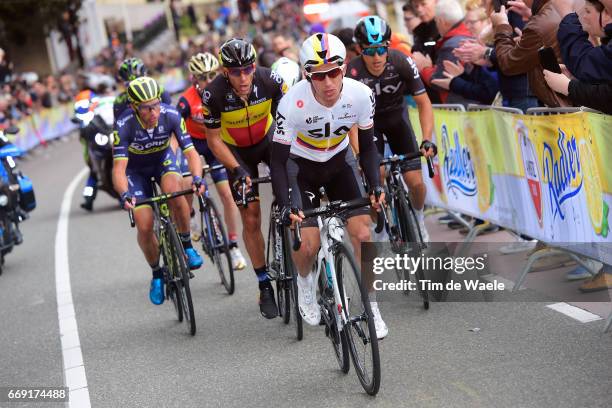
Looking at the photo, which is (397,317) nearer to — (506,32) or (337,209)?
(337,209)

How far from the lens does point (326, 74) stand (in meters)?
6.41

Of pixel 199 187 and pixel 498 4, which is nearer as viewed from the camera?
pixel 199 187

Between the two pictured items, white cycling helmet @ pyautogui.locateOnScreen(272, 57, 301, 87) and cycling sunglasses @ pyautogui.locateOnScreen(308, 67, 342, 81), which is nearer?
cycling sunglasses @ pyautogui.locateOnScreen(308, 67, 342, 81)

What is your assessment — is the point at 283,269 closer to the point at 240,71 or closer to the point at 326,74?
the point at 240,71

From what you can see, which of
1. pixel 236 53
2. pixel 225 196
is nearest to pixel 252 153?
pixel 236 53

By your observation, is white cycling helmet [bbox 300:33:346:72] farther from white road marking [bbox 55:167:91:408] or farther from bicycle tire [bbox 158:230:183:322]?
bicycle tire [bbox 158:230:183:322]

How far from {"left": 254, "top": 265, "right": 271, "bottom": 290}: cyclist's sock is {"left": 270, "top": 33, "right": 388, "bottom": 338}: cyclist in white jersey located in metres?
1.25

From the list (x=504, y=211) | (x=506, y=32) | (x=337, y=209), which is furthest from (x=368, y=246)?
(x=506, y=32)

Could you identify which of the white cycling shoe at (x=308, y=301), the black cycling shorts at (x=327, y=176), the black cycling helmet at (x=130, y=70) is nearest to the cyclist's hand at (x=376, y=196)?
the black cycling shorts at (x=327, y=176)

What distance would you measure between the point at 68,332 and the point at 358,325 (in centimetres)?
396

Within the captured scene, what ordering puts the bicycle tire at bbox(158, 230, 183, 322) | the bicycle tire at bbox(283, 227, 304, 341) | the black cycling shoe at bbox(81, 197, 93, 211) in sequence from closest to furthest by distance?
the bicycle tire at bbox(283, 227, 304, 341)
the bicycle tire at bbox(158, 230, 183, 322)
the black cycling shoe at bbox(81, 197, 93, 211)

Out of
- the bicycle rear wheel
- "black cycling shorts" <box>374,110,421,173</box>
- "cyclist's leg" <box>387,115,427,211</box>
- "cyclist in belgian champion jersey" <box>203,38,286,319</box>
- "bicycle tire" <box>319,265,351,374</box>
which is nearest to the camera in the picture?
"bicycle tire" <box>319,265,351,374</box>

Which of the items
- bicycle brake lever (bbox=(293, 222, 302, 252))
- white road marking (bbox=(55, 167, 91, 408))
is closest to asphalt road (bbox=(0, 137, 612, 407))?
white road marking (bbox=(55, 167, 91, 408))

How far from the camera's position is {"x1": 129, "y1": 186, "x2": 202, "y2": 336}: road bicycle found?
827 centimetres
